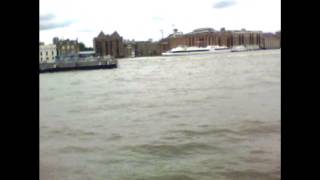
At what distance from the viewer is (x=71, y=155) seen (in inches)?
324

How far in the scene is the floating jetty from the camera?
1832 inches

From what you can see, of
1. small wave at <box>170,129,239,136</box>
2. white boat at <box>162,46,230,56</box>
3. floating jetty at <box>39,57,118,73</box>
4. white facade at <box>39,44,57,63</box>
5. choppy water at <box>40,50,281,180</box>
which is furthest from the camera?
white boat at <box>162,46,230,56</box>

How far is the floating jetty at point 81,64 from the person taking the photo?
153 feet

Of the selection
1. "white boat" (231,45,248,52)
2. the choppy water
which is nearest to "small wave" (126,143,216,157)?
the choppy water

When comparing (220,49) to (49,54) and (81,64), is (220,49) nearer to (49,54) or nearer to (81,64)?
(81,64)

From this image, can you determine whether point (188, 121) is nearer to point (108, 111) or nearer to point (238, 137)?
point (238, 137)

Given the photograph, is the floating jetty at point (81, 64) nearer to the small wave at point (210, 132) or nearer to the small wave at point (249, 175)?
the small wave at point (210, 132)

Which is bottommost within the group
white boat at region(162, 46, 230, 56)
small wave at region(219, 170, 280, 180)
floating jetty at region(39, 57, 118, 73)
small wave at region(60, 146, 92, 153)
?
small wave at region(60, 146, 92, 153)

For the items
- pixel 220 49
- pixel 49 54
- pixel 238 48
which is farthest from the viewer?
pixel 238 48

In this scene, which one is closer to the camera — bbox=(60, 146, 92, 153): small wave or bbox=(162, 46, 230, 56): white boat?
bbox=(60, 146, 92, 153): small wave

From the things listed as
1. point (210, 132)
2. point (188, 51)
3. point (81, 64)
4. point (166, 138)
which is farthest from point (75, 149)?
point (188, 51)

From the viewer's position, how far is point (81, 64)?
158ft

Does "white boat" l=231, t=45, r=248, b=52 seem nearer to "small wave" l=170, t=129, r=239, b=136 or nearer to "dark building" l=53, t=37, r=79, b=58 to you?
"dark building" l=53, t=37, r=79, b=58
